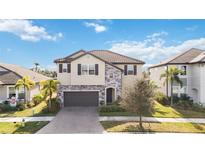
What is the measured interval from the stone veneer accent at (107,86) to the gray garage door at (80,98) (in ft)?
1.08

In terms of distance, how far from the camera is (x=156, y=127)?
1282 centimetres

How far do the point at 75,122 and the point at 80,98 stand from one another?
14.0 ft

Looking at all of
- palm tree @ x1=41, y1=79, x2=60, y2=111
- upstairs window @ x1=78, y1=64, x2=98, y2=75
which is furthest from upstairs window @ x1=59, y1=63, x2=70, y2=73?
palm tree @ x1=41, y1=79, x2=60, y2=111

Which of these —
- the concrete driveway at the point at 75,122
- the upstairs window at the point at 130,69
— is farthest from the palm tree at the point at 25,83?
the upstairs window at the point at 130,69

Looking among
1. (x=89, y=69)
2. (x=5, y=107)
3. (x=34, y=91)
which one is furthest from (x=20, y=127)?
(x=89, y=69)

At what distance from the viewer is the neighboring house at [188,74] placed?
1933 centimetres

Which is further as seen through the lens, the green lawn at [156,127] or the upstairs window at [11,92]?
the upstairs window at [11,92]

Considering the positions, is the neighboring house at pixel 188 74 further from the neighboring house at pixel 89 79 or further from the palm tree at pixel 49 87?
the palm tree at pixel 49 87

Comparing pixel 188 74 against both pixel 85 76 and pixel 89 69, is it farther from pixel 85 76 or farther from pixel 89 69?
pixel 85 76

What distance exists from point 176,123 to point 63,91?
9.13 meters
